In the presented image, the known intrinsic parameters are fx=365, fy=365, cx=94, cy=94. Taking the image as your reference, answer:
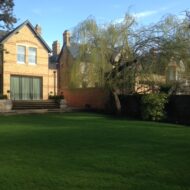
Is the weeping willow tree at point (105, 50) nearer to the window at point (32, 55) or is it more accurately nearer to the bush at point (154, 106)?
the bush at point (154, 106)

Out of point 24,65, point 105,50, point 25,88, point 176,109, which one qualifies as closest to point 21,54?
point 24,65

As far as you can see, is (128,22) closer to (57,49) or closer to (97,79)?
(97,79)

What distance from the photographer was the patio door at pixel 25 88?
32.2 m

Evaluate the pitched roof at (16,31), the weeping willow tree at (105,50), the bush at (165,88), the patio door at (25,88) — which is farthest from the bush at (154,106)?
the pitched roof at (16,31)

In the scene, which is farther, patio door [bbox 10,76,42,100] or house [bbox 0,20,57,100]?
patio door [bbox 10,76,42,100]

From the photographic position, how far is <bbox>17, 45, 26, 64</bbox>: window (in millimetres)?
32516

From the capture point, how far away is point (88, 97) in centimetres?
3341

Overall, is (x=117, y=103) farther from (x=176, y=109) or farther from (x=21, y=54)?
(x=21, y=54)

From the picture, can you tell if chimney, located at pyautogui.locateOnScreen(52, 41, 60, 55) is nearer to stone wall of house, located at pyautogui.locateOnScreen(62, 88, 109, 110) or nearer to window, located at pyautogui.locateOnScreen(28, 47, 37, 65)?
stone wall of house, located at pyautogui.locateOnScreen(62, 88, 109, 110)

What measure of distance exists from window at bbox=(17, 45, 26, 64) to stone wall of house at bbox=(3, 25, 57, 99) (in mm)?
311

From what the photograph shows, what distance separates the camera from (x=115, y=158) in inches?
352

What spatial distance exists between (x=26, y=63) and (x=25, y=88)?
226 centimetres

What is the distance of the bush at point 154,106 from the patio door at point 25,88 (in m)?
12.6

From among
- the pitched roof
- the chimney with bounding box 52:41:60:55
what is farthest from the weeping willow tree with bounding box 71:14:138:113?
the chimney with bounding box 52:41:60:55
